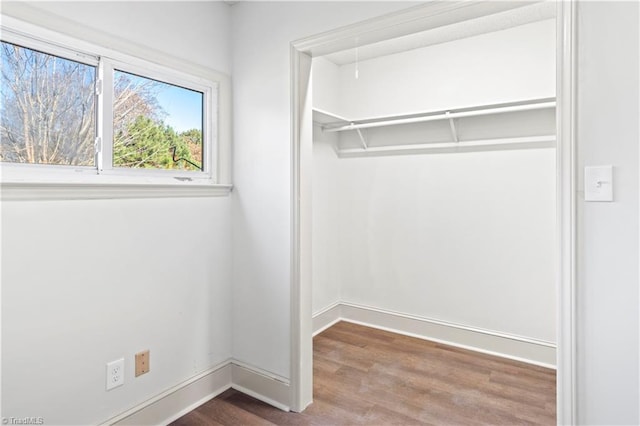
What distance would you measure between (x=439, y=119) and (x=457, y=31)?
64 centimetres

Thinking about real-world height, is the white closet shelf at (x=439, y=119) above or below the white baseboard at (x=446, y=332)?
above

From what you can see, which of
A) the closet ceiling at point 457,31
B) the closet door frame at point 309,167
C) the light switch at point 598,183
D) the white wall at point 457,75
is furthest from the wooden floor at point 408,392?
the closet ceiling at point 457,31

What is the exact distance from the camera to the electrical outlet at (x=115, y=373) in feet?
5.77

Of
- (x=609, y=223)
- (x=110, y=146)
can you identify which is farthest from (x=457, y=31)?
(x=110, y=146)

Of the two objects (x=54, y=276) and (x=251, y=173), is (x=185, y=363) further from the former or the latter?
(x=251, y=173)

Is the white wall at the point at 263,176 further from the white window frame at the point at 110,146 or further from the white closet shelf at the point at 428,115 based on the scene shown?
the white closet shelf at the point at 428,115

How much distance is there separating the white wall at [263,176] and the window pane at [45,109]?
2.69 ft

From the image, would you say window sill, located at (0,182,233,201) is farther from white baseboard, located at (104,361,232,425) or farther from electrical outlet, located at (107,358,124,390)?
white baseboard, located at (104,361,232,425)

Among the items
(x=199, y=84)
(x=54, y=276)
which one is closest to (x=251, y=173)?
(x=199, y=84)

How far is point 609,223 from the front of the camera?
1.34 meters

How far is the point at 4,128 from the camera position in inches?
57.9

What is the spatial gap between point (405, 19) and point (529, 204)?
172 cm

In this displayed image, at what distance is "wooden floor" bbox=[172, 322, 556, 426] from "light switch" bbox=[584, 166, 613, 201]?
1356mm

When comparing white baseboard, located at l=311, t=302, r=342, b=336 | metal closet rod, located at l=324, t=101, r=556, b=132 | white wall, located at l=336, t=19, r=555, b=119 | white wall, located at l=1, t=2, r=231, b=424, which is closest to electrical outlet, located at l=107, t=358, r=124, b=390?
white wall, located at l=1, t=2, r=231, b=424
